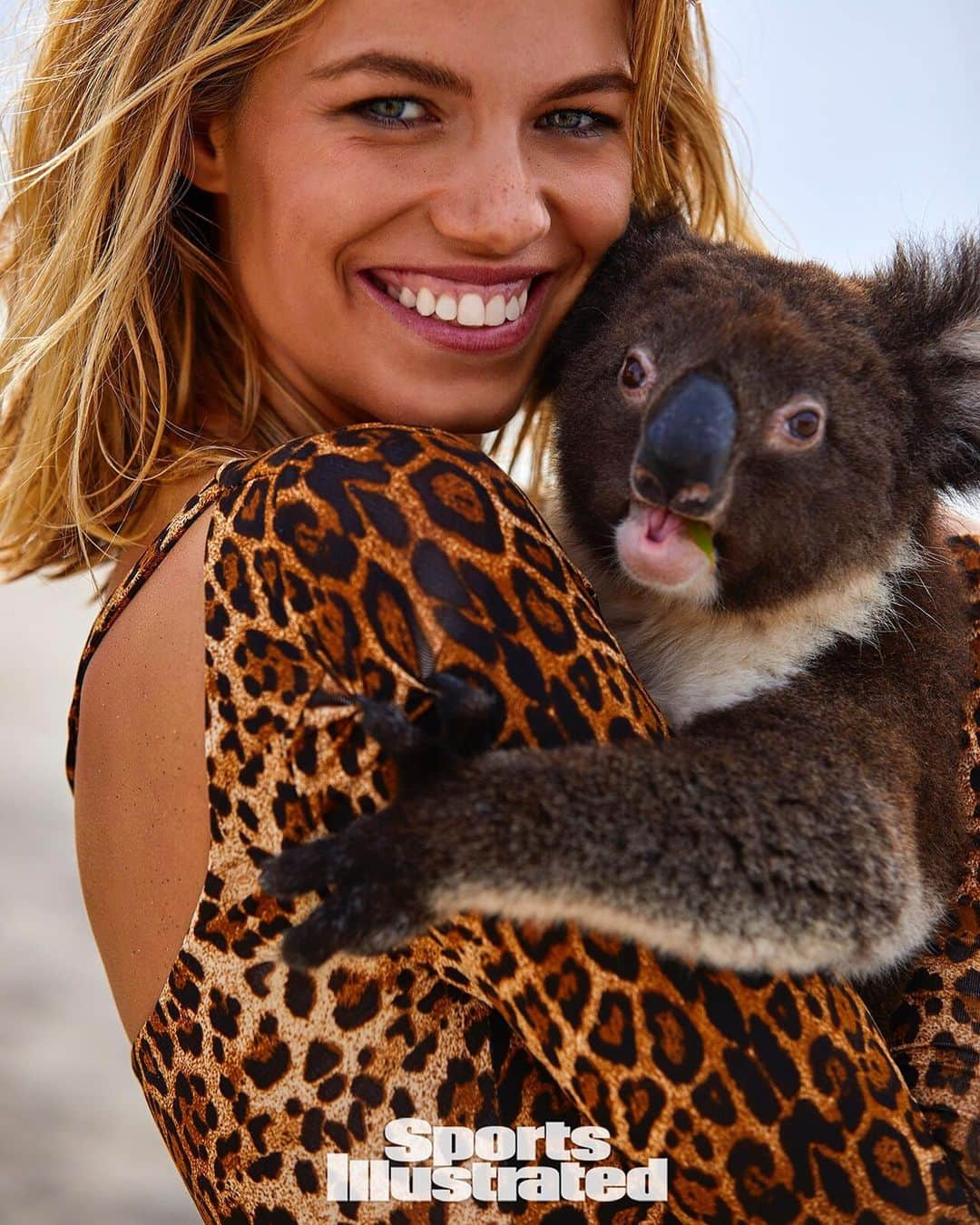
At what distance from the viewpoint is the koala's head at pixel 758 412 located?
1.94m

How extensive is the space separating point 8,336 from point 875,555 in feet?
5.04

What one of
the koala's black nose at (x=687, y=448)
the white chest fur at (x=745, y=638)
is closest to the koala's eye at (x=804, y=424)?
the koala's black nose at (x=687, y=448)

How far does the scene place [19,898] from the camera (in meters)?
7.38

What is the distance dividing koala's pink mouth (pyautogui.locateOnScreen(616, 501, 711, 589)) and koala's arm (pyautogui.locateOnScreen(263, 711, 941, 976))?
267 mm

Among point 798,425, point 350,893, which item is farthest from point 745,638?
point 350,893

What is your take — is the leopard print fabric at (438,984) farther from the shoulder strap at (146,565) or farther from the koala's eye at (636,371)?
the koala's eye at (636,371)

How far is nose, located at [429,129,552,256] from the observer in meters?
2.06

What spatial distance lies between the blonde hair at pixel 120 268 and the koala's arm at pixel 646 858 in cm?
76

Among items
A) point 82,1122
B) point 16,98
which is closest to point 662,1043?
point 16,98

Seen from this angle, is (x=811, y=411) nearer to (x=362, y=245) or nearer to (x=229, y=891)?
(x=362, y=245)

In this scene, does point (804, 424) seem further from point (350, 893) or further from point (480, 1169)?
point (480, 1169)

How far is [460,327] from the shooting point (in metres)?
2.23

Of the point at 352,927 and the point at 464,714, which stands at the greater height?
the point at 464,714

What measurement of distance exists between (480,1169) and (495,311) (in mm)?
1318
